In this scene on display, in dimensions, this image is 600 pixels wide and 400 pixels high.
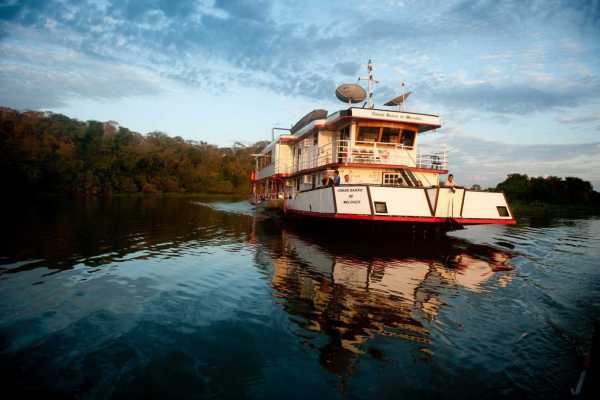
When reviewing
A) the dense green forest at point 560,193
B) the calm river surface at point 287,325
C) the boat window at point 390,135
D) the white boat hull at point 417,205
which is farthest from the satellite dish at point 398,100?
the dense green forest at point 560,193

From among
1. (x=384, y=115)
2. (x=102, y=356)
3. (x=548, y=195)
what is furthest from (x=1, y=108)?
(x=548, y=195)

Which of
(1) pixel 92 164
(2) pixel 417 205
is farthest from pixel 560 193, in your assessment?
(1) pixel 92 164

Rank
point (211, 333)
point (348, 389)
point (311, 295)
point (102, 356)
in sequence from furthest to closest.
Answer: point (311, 295) → point (211, 333) → point (102, 356) → point (348, 389)

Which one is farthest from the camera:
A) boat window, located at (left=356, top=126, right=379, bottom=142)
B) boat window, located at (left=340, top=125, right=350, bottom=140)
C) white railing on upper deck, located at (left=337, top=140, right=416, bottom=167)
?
boat window, located at (left=340, top=125, right=350, bottom=140)

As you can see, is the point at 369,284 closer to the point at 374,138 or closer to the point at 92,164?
the point at 374,138

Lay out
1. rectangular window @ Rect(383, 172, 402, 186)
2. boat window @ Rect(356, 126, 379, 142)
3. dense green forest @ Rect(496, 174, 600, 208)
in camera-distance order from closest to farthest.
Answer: rectangular window @ Rect(383, 172, 402, 186), boat window @ Rect(356, 126, 379, 142), dense green forest @ Rect(496, 174, 600, 208)

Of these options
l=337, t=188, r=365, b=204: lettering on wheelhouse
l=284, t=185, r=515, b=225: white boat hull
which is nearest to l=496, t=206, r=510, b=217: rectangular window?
l=284, t=185, r=515, b=225: white boat hull

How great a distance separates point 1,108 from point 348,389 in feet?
400

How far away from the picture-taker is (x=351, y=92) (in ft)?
69.6

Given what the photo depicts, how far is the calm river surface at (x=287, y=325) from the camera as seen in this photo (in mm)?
4184

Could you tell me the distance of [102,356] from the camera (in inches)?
184

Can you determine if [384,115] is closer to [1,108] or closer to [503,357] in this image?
[503,357]

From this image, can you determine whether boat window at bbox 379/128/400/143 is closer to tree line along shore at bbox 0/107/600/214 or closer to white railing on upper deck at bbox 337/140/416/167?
white railing on upper deck at bbox 337/140/416/167

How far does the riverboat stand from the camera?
13.7 meters
